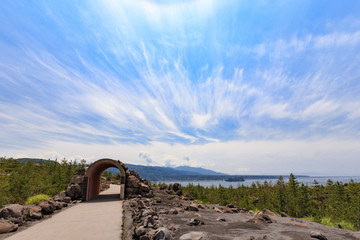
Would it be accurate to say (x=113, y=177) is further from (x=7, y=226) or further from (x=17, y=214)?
(x=7, y=226)

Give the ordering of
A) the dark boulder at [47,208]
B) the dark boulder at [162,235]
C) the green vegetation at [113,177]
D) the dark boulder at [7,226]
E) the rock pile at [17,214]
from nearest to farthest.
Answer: the dark boulder at [162,235]
the dark boulder at [7,226]
the rock pile at [17,214]
the dark boulder at [47,208]
the green vegetation at [113,177]

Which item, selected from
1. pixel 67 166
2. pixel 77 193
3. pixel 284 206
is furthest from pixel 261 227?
pixel 67 166

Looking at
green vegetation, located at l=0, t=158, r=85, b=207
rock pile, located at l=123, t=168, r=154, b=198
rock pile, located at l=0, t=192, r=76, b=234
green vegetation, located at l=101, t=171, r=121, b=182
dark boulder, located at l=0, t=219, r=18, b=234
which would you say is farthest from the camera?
green vegetation, located at l=101, t=171, r=121, b=182

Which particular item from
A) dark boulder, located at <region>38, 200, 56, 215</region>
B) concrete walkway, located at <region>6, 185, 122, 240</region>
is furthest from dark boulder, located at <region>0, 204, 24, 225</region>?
dark boulder, located at <region>38, 200, 56, 215</region>

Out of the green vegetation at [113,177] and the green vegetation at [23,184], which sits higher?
the green vegetation at [23,184]

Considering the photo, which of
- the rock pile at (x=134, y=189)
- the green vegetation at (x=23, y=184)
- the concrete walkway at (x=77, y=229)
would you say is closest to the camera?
the concrete walkway at (x=77, y=229)

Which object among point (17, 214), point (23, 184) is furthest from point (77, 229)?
point (23, 184)

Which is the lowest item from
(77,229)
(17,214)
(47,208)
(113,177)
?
(113,177)

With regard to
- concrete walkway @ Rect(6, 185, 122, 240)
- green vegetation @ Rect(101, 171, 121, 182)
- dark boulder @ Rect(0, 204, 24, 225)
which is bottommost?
green vegetation @ Rect(101, 171, 121, 182)

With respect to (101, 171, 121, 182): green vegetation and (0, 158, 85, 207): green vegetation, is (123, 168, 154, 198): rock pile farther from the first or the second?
(101, 171, 121, 182): green vegetation

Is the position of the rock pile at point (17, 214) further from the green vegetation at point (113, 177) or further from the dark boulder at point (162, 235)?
the green vegetation at point (113, 177)

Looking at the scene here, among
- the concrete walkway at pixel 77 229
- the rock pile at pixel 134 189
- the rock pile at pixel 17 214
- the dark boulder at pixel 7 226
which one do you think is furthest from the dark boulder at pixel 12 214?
the rock pile at pixel 134 189

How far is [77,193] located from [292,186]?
33912 mm

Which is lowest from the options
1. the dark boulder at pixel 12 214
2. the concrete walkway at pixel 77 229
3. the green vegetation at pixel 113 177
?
the green vegetation at pixel 113 177
